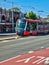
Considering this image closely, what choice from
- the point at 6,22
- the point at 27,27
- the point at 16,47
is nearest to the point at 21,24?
the point at 27,27

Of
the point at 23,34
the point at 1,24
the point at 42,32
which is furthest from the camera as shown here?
the point at 1,24

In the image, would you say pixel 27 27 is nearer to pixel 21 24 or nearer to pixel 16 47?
pixel 21 24

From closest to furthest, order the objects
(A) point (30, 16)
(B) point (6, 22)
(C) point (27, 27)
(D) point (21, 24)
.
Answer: (C) point (27, 27) < (D) point (21, 24) < (B) point (6, 22) < (A) point (30, 16)

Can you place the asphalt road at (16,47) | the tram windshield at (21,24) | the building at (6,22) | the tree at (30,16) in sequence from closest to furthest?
the asphalt road at (16,47)
the tram windshield at (21,24)
the building at (6,22)
the tree at (30,16)

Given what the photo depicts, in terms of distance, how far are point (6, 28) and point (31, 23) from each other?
46.1 metres

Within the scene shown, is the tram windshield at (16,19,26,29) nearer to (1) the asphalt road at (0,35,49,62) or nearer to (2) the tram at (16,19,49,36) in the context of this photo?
(2) the tram at (16,19,49,36)

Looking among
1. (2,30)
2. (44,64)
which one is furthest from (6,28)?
(44,64)

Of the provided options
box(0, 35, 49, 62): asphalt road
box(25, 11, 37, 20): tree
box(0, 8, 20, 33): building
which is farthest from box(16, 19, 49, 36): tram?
box(25, 11, 37, 20): tree

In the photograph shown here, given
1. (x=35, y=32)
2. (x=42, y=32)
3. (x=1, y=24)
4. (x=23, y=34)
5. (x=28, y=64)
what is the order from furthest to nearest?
(x=1, y=24)
(x=42, y=32)
(x=35, y=32)
(x=23, y=34)
(x=28, y=64)

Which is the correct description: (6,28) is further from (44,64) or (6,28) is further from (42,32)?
(44,64)

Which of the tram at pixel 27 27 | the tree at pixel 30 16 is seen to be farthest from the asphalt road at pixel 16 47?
the tree at pixel 30 16

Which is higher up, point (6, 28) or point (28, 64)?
point (28, 64)

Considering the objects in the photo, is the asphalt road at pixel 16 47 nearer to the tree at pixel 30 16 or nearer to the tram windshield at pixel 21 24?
the tram windshield at pixel 21 24

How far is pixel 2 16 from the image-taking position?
9719cm
